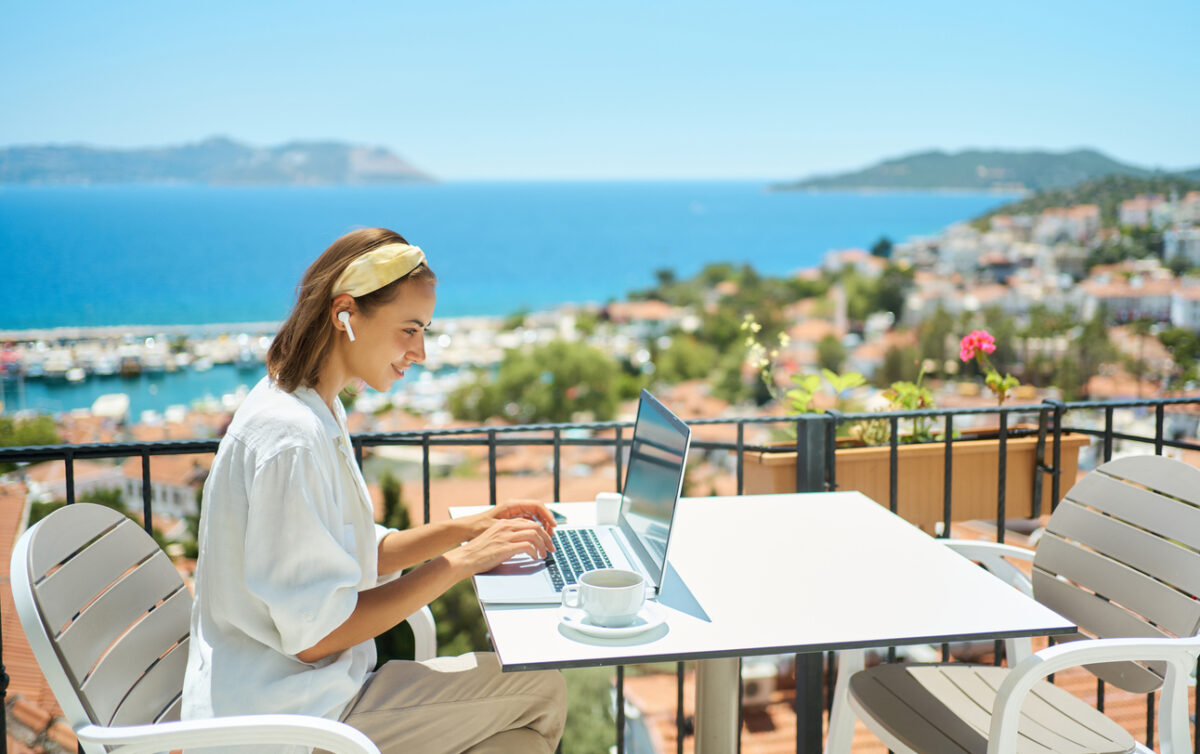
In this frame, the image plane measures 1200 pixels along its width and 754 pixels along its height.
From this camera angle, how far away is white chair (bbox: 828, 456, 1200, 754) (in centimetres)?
137

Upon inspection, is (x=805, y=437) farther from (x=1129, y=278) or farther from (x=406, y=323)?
(x=1129, y=278)

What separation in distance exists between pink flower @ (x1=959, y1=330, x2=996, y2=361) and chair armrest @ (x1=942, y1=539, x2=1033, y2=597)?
1.63 m

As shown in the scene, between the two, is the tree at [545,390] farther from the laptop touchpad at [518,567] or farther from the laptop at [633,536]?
the laptop touchpad at [518,567]

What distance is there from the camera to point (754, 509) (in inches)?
75.7

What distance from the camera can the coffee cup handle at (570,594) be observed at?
4.46ft

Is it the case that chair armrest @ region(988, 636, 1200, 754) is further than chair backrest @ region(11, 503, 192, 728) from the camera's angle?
Yes

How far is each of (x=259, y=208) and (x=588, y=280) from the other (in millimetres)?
31000

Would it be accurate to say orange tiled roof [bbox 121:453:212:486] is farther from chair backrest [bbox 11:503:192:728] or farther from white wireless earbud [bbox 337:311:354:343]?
white wireless earbud [bbox 337:311:354:343]

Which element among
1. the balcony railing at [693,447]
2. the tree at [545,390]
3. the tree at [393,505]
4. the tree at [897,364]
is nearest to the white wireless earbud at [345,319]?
the balcony railing at [693,447]

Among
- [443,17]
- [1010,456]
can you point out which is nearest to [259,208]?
[443,17]

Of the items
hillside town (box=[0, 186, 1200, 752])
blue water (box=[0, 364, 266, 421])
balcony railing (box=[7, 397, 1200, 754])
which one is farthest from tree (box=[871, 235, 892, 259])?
balcony railing (box=[7, 397, 1200, 754])

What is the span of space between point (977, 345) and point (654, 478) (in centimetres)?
234

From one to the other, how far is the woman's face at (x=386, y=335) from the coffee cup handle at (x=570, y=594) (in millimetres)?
405

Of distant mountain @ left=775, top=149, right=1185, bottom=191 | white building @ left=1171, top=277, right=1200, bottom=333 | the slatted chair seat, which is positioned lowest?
white building @ left=1171, top=277, right=1200, bottom=333
